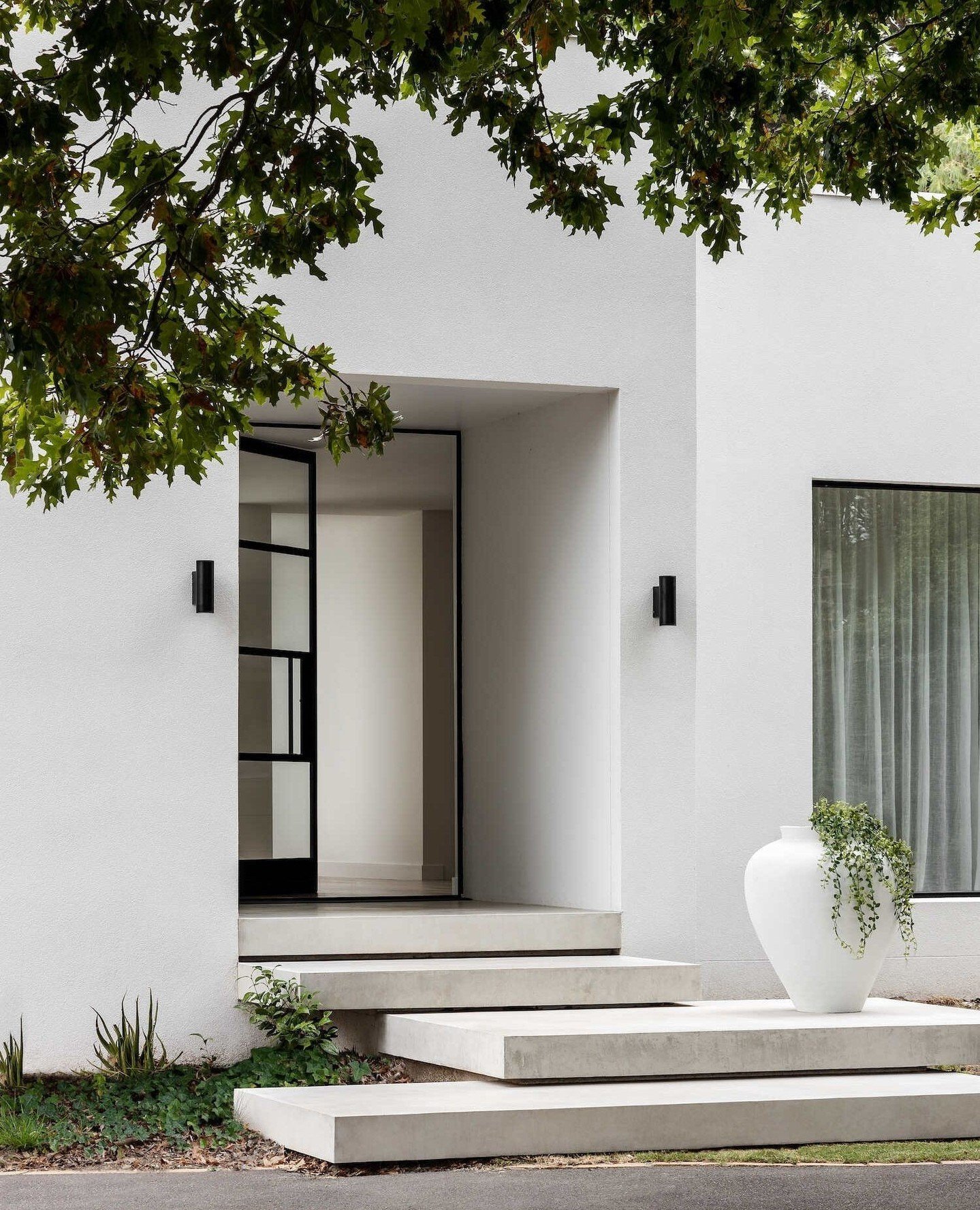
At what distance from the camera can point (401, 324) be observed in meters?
8.78

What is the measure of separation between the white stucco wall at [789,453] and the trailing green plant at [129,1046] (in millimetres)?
3678

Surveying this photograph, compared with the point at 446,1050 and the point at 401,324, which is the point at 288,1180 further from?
the point at 401,324

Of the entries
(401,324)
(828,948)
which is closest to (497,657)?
(401,324)

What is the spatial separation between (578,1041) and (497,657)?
142 inches

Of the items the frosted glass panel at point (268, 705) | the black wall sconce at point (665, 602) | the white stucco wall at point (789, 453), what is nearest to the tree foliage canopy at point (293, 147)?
the black wall sconce at point (665, 602)

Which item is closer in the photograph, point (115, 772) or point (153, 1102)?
point (153, 1102)

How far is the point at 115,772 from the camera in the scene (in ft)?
26.6

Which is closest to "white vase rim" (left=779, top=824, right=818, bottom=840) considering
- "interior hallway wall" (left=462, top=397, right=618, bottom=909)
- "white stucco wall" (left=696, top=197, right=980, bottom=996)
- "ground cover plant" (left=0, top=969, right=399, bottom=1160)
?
"interior hallway wall" (left=462, top=397, right=618, bottom=909)

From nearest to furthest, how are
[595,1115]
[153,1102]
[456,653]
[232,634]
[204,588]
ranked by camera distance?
[595,1115] < [153,1102] < [204,588] < [232,634] < [456,653]

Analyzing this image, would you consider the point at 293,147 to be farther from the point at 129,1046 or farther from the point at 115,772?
the point at 129,1046

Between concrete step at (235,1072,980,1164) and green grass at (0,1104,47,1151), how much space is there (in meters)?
0.80

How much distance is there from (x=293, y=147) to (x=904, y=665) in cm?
708

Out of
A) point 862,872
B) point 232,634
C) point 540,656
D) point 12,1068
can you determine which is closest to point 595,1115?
point 862,872

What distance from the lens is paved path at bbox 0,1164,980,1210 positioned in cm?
563
